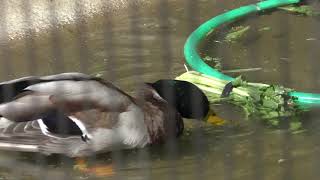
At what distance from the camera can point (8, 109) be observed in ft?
8.61

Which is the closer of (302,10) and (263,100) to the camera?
(263,100)

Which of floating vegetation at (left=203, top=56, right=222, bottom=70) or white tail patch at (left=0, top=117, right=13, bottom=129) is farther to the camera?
floating vegetation at (left=203, top=56, right=222, bottom=70)

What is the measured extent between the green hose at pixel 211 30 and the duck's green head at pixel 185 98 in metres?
0.35

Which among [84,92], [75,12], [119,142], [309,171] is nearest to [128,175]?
[119,142]

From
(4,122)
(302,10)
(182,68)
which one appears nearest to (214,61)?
(182,68)

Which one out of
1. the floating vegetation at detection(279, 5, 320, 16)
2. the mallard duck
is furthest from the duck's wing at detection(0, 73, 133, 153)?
the floating vegetation at detection(279, 5, 320, 16)

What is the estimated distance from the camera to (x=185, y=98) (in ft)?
9.27

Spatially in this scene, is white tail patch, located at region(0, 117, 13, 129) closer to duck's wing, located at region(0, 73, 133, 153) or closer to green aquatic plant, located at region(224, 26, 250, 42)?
duck's wing, located at region(0, 73, 133, 153)

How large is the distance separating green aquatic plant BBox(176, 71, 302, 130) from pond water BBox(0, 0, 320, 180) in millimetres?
43

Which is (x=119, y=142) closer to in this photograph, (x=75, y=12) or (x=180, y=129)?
(x=180, y=129)

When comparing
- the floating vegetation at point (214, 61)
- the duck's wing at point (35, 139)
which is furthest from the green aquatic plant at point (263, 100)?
the duck's wing at point (35, 139)

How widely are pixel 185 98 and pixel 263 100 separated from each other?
31 cm

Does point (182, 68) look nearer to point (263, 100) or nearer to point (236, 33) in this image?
point (236, 33)

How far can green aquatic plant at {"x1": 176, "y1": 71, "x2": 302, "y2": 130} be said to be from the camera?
290 centimetres
